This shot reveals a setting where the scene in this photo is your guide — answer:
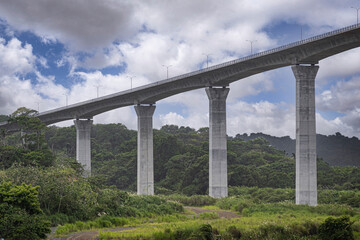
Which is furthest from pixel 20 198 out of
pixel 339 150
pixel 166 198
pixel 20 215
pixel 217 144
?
pixel 339 150

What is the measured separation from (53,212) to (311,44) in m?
27.2

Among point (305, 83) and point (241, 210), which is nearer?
point (241, 210)

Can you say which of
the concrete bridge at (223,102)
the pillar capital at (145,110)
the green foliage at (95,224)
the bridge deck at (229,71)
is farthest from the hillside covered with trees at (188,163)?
the green foliage at (95,224)

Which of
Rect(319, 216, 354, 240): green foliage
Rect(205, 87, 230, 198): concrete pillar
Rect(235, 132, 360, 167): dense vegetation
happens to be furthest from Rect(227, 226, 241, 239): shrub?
Rect(235, 132, 360, 167): dense vegetation

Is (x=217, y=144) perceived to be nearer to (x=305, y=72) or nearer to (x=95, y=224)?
(x=305, y=72)

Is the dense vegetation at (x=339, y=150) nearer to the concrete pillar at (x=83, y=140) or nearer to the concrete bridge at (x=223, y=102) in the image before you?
the concrete pillar at (x=83, y=140)

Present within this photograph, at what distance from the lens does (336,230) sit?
25969mm

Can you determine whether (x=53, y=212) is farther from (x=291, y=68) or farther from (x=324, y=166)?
(x=324, y=166)

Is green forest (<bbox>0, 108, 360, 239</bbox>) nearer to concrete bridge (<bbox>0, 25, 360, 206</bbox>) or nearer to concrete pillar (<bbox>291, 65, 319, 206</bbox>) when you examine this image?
concrete pillar (<bbox>291, 65, 319, 206</bbox>)

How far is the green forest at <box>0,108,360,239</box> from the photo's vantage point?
26.3 metres

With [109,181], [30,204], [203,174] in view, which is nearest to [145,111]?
[203,174]

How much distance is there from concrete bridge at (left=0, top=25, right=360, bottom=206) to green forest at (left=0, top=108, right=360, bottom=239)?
11.8 ft

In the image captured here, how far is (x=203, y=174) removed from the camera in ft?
234

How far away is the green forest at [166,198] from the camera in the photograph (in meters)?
26.3
